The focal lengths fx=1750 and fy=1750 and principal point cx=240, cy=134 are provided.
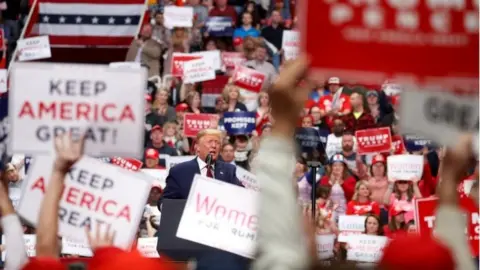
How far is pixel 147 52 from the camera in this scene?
22781 millimetres

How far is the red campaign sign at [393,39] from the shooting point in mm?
6070

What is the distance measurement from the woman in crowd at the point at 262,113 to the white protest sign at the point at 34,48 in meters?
3.26

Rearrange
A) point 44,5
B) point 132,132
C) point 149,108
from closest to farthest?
point 132,132
point 149,108
point 44,5

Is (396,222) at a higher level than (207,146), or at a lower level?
lower

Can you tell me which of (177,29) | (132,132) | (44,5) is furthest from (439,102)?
(44,5)

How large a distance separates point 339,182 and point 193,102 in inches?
143

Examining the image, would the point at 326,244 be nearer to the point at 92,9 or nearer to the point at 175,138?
the point at 175,138

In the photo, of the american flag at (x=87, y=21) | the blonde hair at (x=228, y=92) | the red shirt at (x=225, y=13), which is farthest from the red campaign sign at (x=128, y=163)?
the american flag at (x=87, y=21)

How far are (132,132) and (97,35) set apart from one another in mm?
18085

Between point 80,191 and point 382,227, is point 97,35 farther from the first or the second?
point 80,191

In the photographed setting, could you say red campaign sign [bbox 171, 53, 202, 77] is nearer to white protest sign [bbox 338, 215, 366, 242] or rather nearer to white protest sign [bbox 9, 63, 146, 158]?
white protest sign [bbox 338, 215, 366, 242]

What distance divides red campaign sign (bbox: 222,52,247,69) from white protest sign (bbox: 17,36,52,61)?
89.8 inches

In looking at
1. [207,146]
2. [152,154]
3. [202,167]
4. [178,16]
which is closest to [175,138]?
[152,154]

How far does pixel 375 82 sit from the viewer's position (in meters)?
6.12
